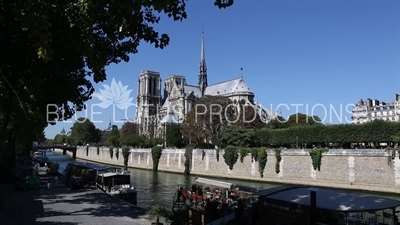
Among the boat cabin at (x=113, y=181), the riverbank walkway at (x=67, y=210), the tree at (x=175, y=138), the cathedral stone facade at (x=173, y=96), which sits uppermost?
the cathedral stone facade at (x=173, y=96)

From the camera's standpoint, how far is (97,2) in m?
7.98

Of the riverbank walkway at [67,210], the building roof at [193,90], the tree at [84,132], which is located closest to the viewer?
the riverbank walkway at [67,210]

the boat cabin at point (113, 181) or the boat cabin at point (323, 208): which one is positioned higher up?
the boat cabin at point (323, 208)

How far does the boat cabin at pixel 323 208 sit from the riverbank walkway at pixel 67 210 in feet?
15.4

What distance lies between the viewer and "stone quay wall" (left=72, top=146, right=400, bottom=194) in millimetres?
31688

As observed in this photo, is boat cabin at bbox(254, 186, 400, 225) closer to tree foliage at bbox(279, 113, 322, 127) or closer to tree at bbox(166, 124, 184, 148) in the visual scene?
tree at bbox(166, 124, 184, 148)

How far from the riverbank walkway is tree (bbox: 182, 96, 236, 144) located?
108ft

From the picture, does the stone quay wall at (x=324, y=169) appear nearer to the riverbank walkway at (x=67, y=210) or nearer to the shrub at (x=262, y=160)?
the shrub at (x=262, y=160)

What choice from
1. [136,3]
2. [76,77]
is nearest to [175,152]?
[76,77]

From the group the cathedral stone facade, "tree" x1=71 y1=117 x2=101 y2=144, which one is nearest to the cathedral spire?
the cathedral stone facade

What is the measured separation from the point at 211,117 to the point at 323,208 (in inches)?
1745

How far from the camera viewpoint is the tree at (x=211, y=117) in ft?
181

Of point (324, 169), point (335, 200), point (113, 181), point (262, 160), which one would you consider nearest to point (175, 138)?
point (262, 160)

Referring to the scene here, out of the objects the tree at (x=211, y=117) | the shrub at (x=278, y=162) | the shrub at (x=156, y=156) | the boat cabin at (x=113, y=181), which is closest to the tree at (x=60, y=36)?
the boat cabin at (x=113, y=181)
